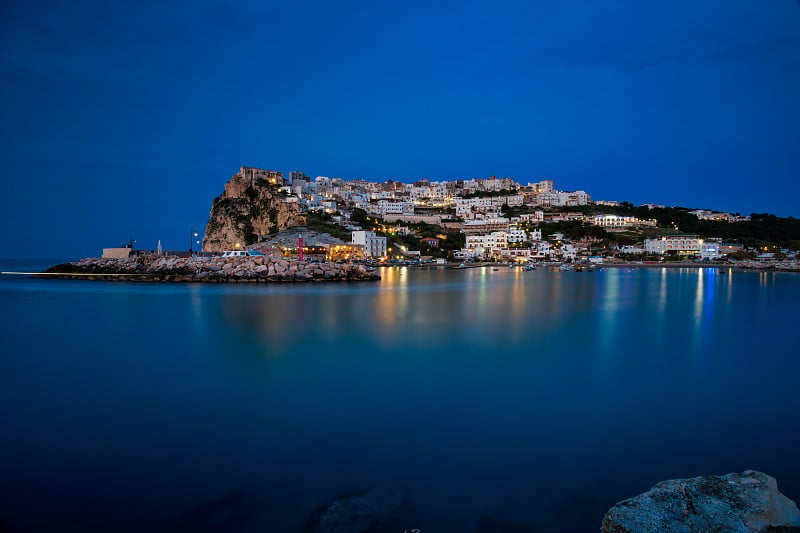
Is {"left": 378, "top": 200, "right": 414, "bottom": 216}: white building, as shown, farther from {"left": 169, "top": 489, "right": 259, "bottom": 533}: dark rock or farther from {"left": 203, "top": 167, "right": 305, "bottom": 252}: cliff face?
{"left": 169, "top": 489, "right": 259, "bottom": 533}: dark rock

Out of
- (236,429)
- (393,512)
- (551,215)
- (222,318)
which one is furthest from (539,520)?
(551,215)

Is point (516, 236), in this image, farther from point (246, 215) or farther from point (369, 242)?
point (246, 215)

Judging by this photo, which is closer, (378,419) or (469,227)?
(378,419)

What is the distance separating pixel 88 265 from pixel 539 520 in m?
34.2

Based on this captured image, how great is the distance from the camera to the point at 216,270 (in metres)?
25.7

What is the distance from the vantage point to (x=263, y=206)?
5188 cm

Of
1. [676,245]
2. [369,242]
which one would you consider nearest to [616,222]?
[676,245]

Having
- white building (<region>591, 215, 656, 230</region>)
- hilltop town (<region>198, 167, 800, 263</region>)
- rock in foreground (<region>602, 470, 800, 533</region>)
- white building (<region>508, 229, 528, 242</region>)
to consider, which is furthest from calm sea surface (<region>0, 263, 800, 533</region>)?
white building (<region>591, 215, 656, 230</region>)

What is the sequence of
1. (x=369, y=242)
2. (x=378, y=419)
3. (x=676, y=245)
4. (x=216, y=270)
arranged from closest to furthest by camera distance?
(x=378, y=419) < (x=216, y=270) < (x=369, y=242) < (x=676, y=245)

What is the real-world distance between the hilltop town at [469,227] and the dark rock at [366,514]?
120ft

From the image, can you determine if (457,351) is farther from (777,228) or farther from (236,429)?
(777,228)

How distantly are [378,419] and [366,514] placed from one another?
5.88ft

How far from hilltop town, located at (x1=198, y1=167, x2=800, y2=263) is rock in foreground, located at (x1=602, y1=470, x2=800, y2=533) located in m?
37.5

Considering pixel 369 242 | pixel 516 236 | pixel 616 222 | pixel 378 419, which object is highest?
pixel 616 222
